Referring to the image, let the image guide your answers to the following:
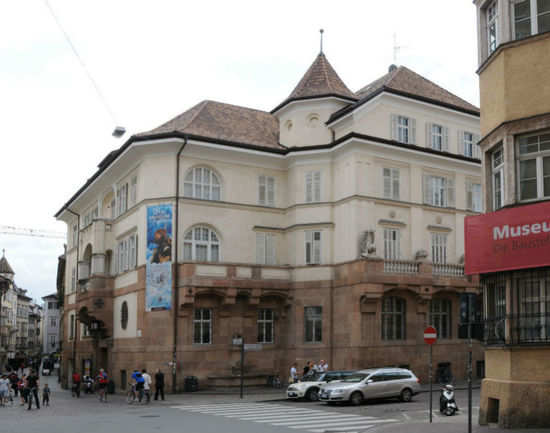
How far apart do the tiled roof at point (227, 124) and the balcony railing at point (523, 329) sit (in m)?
25.5

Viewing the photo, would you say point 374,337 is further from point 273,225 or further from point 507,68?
point 507,68

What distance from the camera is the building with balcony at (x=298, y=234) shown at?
127 feet

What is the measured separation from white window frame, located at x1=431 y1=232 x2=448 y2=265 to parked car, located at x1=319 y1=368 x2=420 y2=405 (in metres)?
12.3

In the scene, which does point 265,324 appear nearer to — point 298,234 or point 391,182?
point 298,234

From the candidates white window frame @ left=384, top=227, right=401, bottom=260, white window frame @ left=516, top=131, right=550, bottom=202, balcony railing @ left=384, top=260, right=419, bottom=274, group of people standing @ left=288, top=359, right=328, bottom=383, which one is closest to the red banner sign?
white window frame @ left=516, top=131, right=550, bottom=202

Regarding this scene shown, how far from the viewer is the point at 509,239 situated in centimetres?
1748

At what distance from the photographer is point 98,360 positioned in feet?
155

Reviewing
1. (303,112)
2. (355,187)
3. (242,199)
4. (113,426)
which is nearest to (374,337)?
(355,187)

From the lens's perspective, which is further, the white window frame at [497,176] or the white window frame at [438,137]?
the white window frame at [438,137]

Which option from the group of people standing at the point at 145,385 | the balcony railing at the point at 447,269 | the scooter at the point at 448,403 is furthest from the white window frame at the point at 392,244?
the scooter at the point at 448,403

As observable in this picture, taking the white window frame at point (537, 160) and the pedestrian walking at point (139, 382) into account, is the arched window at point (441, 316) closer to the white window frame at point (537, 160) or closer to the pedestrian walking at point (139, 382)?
the pedestrian walking at point (139, 382)

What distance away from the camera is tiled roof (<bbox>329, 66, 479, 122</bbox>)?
41.3 m

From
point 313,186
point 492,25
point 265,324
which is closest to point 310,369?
point 265,324

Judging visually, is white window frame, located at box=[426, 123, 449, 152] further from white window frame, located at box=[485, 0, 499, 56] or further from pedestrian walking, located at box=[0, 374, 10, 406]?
pedestrian walking, located at box=[0, 374, 10, 406]
